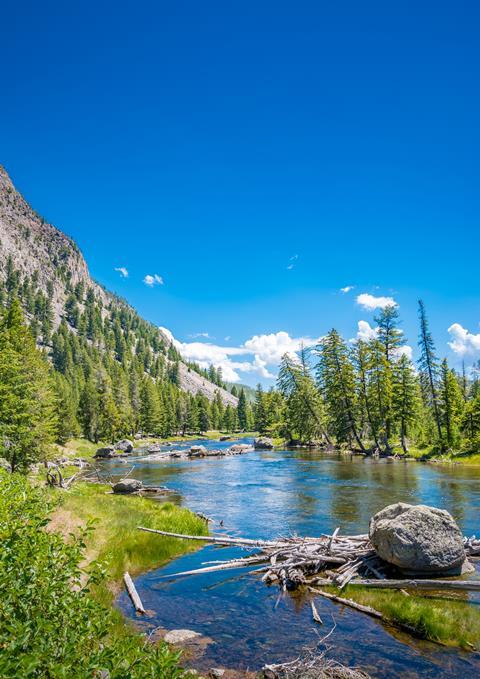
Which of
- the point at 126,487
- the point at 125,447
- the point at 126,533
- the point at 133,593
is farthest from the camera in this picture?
the point at 125,447

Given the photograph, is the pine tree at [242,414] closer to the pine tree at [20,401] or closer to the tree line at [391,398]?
the tree line at [391,398]

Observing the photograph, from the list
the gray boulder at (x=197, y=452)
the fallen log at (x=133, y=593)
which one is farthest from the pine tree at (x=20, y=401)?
the gray boulder at (x=197, y=452)

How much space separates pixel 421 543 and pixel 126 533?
1122cm

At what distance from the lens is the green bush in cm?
427

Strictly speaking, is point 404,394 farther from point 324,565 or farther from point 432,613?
point 432,613

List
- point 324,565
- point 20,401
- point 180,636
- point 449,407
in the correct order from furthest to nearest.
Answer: point 449,407, point 20,401, point 324,565, point 180,636

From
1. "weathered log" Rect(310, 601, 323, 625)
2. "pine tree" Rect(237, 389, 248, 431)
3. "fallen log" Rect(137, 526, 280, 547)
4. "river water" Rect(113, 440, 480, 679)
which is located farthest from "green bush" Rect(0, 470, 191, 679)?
"pine tree" Rect(237, 389, 248, 431)

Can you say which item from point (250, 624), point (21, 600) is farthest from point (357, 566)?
point (21, 600)

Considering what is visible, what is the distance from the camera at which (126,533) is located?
59.0 ft

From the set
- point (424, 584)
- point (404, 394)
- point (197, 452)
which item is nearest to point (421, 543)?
point (424, 584)

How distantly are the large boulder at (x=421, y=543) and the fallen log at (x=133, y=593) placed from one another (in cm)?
758

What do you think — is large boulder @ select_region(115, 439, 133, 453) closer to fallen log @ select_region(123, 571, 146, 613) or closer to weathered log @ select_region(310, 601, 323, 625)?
fallen log @ select_region(123, 571, 146, 613)

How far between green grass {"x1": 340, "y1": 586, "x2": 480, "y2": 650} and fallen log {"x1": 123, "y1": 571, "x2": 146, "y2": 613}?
574 cm

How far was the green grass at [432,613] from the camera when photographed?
33.1 ft
